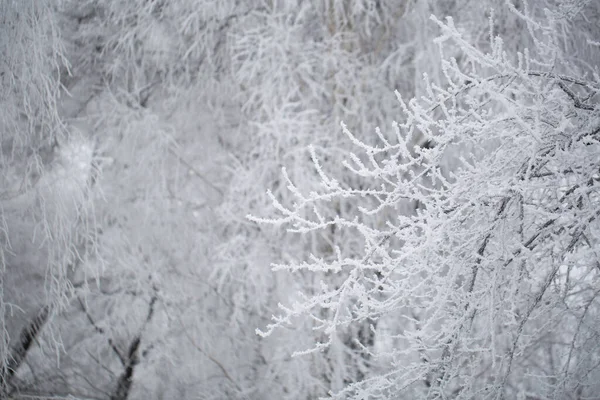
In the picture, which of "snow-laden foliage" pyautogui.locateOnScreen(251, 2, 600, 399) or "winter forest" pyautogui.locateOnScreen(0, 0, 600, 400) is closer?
"snow-laden foliage" pyautogui.locateOnScreen(251, 2, 600, 399)

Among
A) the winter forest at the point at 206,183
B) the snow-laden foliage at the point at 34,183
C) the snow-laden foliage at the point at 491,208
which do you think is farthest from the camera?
the winter forest at the point at 206,183

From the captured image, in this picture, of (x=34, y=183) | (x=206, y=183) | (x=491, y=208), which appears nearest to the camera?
(x=491, y=208)

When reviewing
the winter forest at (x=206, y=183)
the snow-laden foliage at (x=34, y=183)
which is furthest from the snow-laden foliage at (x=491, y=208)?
the snow-laden foliage at (x=34, y=183)

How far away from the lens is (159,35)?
4027mm

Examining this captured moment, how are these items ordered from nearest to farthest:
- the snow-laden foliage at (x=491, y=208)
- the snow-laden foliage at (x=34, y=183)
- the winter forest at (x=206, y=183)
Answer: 1. the snow-laden foliage at (x=491, y=208)
2. the snow-laden foliage at (x=34, y=183)
3. the winter forest at (x=206, y=183)

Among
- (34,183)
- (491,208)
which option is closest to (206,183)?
(34,183)

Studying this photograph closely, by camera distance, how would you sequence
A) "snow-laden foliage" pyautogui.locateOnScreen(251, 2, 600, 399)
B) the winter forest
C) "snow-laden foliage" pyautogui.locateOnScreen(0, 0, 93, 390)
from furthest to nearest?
the winter forest → "snow-laden foliage" pyautogui.locateOnScreen(0, 0, 93, 390) → "snow-laden foliage" pyautogui.locateOnScreen(251, 2, 600, 399)

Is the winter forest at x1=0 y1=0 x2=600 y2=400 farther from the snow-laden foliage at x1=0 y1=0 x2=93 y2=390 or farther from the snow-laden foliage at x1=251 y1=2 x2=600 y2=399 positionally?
the snow-laden foliage at x1=251 y1=2 x2=600 y2=399

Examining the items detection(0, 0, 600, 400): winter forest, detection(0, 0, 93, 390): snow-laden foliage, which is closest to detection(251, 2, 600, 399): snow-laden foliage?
detection(0, 0, 600, 400): winter forest

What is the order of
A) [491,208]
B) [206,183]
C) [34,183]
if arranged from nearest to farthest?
[491,208] < [34,183] < [206,183]

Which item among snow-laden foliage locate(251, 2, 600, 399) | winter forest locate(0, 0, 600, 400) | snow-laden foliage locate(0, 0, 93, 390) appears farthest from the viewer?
winter forest locate(0, 0, 600, 400)

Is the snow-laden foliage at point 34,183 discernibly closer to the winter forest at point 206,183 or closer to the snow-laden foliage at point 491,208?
the winter forest at point 206,183

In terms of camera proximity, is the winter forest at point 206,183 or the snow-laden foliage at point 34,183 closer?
the snow-laden foliage at point 34,183

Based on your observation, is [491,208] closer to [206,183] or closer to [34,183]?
[206,183]
